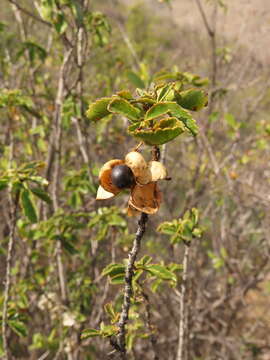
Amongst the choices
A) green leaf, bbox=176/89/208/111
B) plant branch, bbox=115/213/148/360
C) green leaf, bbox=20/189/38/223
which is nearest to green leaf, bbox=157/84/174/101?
green leaf, bbox=176/89/208/111

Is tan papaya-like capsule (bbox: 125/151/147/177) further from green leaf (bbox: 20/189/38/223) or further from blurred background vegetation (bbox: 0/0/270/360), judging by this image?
green leaf (bbox: 20/189/38/223)

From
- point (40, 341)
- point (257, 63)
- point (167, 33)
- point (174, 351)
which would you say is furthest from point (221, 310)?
point (167, 33)

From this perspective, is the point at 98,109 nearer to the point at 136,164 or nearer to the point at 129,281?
the point at 136,164

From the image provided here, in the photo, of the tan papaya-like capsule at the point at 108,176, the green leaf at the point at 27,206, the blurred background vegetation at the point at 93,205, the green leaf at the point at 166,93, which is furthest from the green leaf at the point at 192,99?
the green leaf at the point at 27,206

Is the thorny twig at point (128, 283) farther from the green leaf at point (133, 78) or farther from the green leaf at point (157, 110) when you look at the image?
the green leaf at point (133, 78)

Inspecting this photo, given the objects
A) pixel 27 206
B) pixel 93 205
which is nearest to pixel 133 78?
pixel 27 206

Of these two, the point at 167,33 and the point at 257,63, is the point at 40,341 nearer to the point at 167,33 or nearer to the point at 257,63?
the point at 257,63
